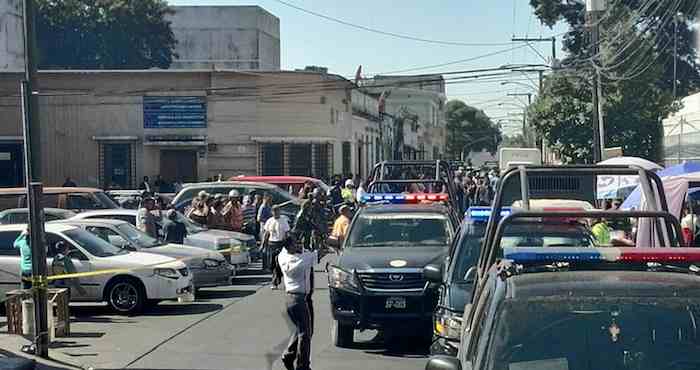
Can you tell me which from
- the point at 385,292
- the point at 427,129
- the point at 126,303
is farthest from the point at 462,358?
the point at 427,129

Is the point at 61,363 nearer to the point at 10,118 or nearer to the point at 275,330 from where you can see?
the point at 275,330

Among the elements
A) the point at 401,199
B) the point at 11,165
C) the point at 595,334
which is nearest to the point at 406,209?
the point at 401,199

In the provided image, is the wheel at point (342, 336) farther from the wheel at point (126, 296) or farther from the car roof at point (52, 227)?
the car roof at point (52, 227)

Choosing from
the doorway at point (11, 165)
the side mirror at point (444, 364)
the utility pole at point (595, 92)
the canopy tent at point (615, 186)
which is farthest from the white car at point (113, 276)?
the doorway at point (11, 165)

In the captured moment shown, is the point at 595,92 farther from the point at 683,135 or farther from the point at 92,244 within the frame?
the point at 92,244

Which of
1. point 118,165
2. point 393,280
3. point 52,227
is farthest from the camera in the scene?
point 118,165

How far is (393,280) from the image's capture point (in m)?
12.3

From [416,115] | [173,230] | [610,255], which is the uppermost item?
[416,115]

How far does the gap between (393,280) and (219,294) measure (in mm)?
6555

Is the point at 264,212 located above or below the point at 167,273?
above

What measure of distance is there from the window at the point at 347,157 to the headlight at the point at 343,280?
122 feet

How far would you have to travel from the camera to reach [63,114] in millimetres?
43469

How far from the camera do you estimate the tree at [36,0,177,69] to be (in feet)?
216

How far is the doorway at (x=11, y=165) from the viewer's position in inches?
1683
